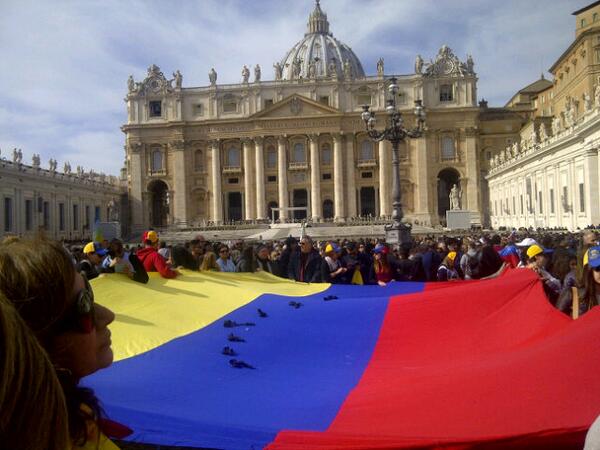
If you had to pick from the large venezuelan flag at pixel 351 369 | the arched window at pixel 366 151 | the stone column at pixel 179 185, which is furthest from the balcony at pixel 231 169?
the large venezuelan flag at pixel 351 369

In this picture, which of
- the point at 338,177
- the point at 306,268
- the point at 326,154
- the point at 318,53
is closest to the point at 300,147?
the point at 326,154

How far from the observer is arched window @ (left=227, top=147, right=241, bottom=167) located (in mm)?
62688

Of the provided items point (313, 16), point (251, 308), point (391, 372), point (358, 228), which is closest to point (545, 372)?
point (391, 372)

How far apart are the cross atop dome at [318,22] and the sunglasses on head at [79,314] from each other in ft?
315

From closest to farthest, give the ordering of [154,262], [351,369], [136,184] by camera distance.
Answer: [351,369] → [154,262] → [136,184]

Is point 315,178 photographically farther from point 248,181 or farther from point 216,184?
point 216,184

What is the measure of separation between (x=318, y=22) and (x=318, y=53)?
815 cm

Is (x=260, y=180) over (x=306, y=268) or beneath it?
over

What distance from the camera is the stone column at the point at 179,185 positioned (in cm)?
6162

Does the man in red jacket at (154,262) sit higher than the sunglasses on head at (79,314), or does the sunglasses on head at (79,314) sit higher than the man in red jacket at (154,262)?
the sunglasses on head at (79,314)

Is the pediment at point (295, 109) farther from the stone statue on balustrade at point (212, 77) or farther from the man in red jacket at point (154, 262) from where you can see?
the man in red jacket at point (154, 262)

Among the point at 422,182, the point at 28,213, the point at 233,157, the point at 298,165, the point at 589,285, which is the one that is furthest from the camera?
the point at 233,157

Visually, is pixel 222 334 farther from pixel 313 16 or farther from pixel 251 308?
pixel 313 16

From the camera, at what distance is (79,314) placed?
137 cm
